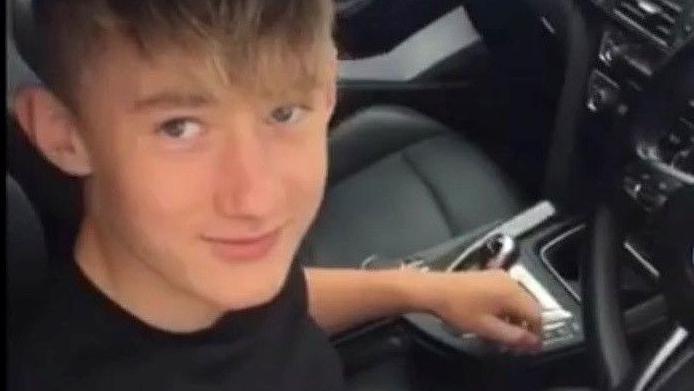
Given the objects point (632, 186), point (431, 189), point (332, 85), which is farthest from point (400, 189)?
point (332, 85)

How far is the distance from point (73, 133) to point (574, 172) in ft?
1.49

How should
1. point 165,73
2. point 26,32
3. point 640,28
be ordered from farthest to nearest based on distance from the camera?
point 640,28 < point 26,32 < point 165,73

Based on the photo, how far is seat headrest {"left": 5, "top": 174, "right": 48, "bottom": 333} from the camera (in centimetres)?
93

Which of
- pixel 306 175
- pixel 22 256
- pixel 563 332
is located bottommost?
pixel 563 332

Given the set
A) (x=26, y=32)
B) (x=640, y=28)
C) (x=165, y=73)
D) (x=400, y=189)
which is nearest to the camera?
(x=165, y=73)

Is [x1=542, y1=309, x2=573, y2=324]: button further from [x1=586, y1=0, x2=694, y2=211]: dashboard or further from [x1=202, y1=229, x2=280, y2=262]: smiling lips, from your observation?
Answer: [x1=202, y1=229, x2=280, y2=262]: smiling lips

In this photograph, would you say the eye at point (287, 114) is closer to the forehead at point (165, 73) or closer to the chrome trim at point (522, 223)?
the forehead at point (165, 73)

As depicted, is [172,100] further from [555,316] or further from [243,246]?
[555,316]

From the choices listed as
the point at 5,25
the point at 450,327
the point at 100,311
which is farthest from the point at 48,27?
the point at 450,327

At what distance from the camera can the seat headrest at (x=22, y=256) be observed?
93 cm

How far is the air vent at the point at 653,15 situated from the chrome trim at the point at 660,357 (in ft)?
0.68

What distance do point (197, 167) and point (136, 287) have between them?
10cm

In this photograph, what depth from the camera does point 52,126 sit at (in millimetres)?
835

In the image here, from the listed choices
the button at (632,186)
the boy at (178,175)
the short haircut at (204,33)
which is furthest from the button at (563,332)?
the short haircut at (204,33)
